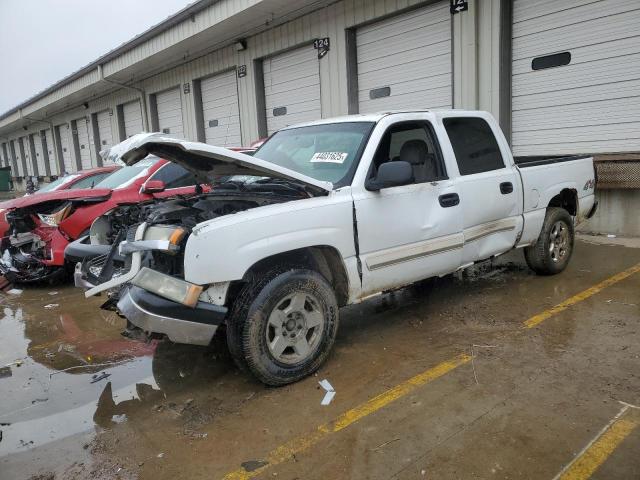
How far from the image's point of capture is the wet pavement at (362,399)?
2715 mm

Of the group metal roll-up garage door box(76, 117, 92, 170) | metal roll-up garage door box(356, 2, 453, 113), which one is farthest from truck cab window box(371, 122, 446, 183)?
metal roll-up garage door box(76, 117, 92, 170)

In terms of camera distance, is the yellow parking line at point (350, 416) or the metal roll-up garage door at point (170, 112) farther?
the metal roll-up garage door at point (170, 112)

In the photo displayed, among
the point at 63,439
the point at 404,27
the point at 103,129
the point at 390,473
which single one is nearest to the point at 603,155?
the point at 404,27

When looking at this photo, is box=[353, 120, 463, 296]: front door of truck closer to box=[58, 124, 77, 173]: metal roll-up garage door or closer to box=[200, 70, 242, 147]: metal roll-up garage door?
box=[200, 70, 242, 147]: metal roll-up garage door

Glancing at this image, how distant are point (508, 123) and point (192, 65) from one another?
35.7 feet

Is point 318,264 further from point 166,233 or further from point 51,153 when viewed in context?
point 51,153

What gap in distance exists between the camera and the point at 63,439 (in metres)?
3.10

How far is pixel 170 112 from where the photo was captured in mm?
18109

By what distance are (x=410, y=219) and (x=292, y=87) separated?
9.63m

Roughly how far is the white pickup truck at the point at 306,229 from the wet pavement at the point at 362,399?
0.51 meters

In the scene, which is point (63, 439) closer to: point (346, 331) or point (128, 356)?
point (128, 356)

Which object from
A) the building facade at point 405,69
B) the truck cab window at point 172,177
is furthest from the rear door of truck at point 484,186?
the truck cab window at point 172,177

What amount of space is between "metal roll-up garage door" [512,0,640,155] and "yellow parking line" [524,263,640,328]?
269 centimetres

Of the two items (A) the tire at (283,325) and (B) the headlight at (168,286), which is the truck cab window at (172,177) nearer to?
(B) the headlight at (168,286)
